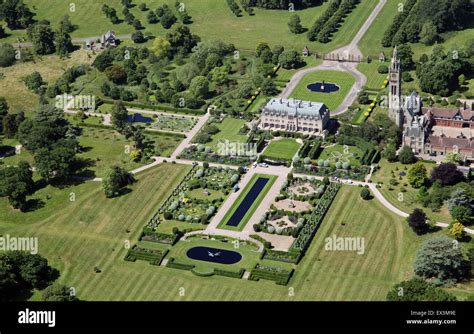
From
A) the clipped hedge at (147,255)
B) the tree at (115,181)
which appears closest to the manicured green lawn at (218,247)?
the clipped hedge at (147,255)

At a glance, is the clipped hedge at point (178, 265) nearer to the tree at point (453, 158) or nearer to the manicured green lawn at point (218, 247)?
the manicured green lawn at point (218, 247)

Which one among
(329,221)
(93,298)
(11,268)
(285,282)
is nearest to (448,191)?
(329,221)

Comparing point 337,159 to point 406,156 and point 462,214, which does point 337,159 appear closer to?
point 406,156

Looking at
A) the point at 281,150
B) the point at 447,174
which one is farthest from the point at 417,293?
the point at 281,150

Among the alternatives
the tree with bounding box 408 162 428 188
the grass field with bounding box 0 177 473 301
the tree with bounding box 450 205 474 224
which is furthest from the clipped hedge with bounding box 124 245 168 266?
the tree with bounding box 450 205 474 224

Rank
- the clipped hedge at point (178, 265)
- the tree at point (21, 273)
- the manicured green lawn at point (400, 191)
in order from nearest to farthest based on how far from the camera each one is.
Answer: the tree at point (21, 273)
the clipped hedge at point (178, 265)
the manicured green lawn at point (400, 191)

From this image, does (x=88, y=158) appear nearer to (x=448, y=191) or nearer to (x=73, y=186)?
(x=73, y=186)
